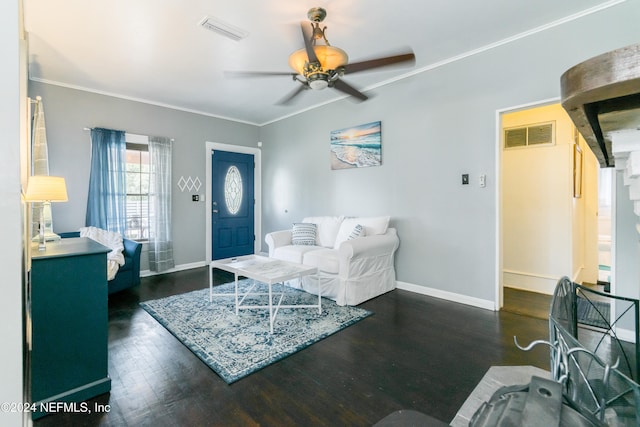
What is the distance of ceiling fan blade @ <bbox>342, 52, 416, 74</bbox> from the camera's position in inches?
91.2

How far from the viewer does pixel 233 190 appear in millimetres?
5695

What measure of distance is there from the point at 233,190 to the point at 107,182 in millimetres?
2022

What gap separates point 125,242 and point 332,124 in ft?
11.1

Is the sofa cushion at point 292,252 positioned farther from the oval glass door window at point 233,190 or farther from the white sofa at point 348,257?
the oval glass door window at point 233,190

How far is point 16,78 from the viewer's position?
20.6 inches

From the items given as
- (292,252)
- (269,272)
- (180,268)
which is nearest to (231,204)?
(180,268)

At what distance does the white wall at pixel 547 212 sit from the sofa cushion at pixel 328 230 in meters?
2.28

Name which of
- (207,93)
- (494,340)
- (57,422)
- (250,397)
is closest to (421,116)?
(494,340)

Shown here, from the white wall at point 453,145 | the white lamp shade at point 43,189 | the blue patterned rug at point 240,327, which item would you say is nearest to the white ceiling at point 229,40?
the white wall at point 453,145

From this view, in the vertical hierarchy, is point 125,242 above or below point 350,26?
below

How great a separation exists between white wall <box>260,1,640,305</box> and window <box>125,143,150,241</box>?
3.02 meters

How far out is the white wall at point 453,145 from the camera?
2.66 m

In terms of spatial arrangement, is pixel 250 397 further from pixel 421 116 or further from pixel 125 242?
pixel 421 116

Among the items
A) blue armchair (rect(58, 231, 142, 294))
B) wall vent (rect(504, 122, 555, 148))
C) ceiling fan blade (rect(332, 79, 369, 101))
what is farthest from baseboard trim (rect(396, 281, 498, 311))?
blue armchair (rect(58, 231, 142, 294))
